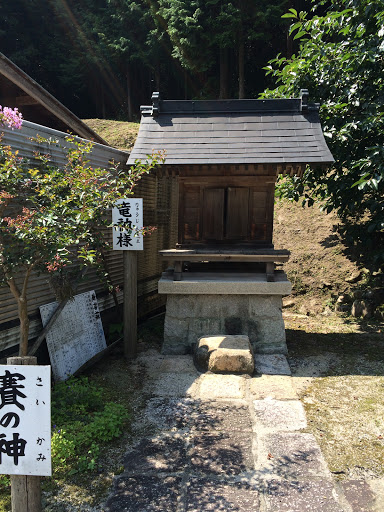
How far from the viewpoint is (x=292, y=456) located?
3.64m

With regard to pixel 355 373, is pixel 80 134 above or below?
above

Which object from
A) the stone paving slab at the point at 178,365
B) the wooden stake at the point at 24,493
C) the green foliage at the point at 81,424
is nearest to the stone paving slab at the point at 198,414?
the green foliage at the point at 81,424

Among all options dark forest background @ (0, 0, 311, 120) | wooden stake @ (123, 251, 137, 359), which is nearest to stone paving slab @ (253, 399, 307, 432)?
wooden stake @ (123, 251, 137, 359)

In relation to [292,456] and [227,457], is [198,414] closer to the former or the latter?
[227,457]

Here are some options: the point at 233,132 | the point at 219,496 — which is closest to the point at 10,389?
the point at 219,496

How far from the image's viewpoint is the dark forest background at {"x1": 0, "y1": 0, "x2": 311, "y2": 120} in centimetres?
2109

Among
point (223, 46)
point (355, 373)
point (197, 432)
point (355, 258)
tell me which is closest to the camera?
point (197, 432)

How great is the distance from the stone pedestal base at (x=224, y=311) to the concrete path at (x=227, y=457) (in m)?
1.17

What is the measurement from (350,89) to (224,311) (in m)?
4.63

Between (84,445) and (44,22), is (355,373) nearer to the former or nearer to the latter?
(84,445)

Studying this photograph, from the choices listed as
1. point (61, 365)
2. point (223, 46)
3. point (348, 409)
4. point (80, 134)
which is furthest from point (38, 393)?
point (223, 46)

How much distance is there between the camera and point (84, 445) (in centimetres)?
376

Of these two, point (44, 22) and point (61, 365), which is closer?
point (61, 365)

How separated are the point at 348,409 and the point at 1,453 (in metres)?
3.82
